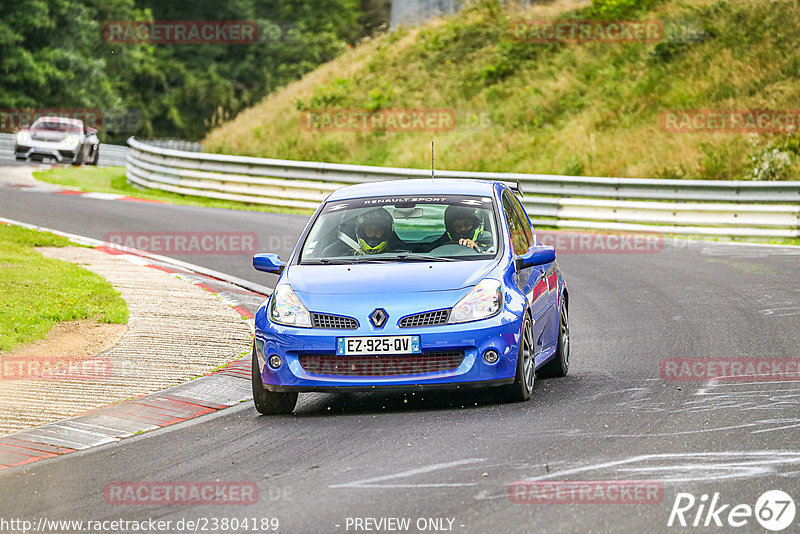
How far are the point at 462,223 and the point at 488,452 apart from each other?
2.70 m

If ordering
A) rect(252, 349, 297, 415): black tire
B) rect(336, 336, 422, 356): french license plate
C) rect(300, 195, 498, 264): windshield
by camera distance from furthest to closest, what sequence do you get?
rect(300, 195, 498, 264): windshield, rect(252, 349, 297, 415): black tire, rect(336, 336, 422, 356): french license plate

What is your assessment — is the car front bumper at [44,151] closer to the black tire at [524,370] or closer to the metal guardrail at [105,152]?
the metal guardrail at [105,152]

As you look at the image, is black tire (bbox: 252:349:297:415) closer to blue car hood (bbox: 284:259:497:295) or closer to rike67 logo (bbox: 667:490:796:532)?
blue car hood (bbox: 284:259:497:295)

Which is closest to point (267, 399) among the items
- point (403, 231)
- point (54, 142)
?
point (403, 231)

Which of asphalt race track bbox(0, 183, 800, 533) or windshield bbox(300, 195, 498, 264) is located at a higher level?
windshield bbox(300, 195, 498, 264)

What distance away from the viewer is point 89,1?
60000mm

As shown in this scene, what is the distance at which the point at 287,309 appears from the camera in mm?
8258

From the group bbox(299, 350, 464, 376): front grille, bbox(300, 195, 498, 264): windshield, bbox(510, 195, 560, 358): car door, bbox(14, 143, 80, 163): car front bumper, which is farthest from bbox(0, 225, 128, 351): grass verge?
bbox(14, 143, 80, 163): car front bumper

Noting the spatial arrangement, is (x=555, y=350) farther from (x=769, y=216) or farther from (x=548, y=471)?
(x=769, y=216)

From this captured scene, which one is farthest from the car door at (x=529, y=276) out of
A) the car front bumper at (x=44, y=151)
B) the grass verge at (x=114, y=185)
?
the car front bumper at (x=44, y=151)

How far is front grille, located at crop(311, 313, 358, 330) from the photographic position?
7.97 m

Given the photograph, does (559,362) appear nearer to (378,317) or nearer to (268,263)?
(378,317)

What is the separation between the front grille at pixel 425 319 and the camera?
793cm

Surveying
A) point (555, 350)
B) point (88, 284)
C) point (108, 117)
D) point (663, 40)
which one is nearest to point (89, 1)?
point (108, 117)
